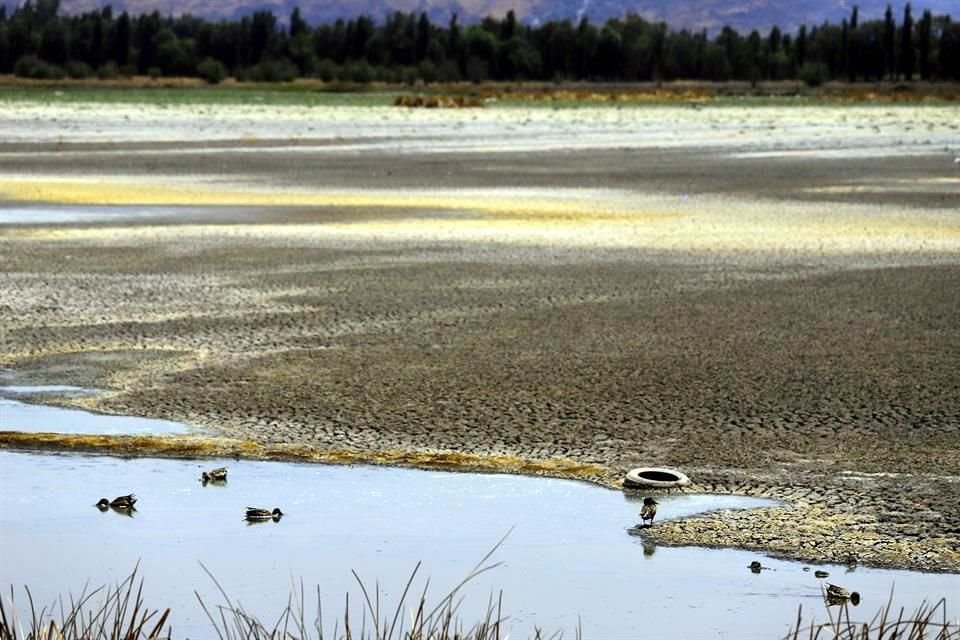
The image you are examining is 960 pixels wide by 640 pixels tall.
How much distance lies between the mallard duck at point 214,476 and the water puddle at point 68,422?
1330mm

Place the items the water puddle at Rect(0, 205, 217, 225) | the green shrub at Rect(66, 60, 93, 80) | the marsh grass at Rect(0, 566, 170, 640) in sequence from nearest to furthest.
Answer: the marsh grass at Rect(0, 566, 170, 640)
the water puddle at Rect(0, 205, 217, 225)
the green shrub at Rect(66, 60, 93, 80)

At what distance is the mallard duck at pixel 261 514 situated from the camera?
8.48 meters

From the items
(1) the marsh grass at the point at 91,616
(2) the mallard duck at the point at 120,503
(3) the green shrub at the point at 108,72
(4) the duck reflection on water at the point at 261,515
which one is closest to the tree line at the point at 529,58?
(3) the green shrub at the point at 108,72

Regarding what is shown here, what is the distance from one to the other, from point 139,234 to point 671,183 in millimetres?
13874

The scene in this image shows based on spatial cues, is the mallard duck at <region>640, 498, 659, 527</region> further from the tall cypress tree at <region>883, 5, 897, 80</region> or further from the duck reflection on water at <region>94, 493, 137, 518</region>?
the tall cypress tree at <region>883, 5, 897, 80</region>

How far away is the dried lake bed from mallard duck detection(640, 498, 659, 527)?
0.34 ft

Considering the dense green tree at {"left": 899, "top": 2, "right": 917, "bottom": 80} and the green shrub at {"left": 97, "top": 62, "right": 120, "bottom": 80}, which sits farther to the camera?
the dense green tree at {"left": 899, "top": 2, "right": 917, "bottom": 80}

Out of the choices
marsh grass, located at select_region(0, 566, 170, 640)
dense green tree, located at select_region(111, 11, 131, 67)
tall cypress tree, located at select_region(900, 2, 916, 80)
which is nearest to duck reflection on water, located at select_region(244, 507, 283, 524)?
marsh grass, located at select_region(0, 566, 170, 640)

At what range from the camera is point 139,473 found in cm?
954

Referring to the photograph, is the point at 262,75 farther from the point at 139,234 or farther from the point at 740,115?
the point at 139,234

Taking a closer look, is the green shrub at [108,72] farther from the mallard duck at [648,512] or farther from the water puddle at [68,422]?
the mallard duck at [648,512]

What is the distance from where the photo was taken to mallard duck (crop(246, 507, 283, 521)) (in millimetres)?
8477

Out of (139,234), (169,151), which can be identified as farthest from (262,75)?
(139,234)

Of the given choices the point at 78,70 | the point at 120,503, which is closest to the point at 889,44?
the point at 78,70
